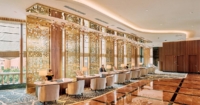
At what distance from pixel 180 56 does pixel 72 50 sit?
43.6 ft

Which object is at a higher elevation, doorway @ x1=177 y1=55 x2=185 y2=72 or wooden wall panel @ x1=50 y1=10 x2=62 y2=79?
wooden wall panel @ x1=50 y1=10 x2=62 y2=79

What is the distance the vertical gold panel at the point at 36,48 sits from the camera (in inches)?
277

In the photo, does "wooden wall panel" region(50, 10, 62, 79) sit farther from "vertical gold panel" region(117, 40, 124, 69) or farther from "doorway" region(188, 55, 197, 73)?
"doorway" region(188, 55, 197, 73)

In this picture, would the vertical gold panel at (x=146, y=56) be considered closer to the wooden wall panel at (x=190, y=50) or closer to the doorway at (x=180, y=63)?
the doorway at (x=180, y=63)

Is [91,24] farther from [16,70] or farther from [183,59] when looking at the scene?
[183,59]

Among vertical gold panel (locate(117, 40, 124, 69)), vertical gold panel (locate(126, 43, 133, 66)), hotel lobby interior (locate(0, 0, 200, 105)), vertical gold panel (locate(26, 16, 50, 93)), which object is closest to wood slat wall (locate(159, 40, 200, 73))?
vertical gold panel (locate(126, 43, 133, 66))

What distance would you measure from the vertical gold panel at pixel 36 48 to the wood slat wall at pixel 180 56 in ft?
48.0

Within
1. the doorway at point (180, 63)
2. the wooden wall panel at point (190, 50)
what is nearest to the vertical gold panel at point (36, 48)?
the wooden wall panel at point (190, 50)

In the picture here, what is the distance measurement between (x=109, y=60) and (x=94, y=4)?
7323 millimetres

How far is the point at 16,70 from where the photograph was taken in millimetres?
8781

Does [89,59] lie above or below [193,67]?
above

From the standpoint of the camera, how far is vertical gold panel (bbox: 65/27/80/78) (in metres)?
8.60

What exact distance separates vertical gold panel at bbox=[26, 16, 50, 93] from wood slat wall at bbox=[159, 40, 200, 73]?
1464 centimetres

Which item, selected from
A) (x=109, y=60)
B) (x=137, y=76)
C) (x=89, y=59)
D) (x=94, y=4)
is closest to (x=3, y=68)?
(x=89, y=59)
